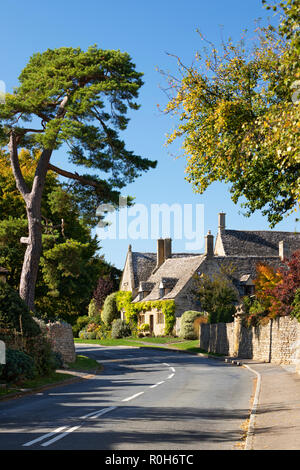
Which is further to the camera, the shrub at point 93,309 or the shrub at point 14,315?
the shrub at point 93,309

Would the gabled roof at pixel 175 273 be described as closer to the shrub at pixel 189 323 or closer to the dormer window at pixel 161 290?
the dormer window at pixel 161 290

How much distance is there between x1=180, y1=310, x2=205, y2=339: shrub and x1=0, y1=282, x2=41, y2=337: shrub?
3306 cm

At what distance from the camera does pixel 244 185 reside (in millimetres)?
19125

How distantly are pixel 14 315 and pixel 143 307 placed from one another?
43885mm

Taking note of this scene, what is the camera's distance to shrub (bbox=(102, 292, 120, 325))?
244ft

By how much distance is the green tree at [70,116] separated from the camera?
1185 inches

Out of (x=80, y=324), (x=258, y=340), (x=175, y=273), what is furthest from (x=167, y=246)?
(x=258, y=340)

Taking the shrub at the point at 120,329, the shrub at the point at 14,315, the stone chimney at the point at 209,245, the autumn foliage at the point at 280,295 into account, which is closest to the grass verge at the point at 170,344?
the shrub at the point at 120,329

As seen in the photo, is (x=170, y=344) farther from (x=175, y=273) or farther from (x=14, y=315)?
(x=14, y=315)

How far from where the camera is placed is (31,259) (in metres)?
31.7

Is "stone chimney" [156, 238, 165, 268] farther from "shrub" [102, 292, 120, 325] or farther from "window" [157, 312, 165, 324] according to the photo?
"window" [157, 312, 165, 324]

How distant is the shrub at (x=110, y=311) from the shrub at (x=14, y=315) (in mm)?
49705

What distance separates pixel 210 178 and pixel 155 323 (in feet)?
155

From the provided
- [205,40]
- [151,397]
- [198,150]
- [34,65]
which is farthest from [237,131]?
[34,65]
